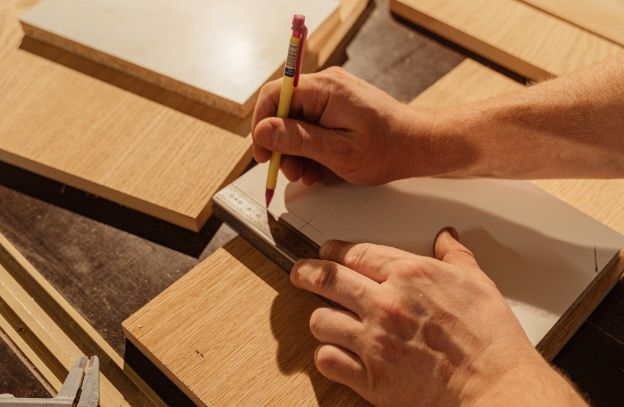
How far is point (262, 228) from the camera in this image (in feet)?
2.94

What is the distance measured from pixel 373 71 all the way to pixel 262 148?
47cm

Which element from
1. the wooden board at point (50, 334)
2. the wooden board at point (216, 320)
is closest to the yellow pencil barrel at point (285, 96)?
the wooden board at point (216, 320)

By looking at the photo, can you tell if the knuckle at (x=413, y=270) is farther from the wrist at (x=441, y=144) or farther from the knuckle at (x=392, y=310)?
the wrist at (x=441, y=144)

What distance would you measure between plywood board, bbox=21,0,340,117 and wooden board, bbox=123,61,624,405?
1.13ft

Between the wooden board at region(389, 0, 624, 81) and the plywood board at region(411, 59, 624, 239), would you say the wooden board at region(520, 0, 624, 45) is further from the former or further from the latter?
the plywood board at region(411, 59, 624, 239)

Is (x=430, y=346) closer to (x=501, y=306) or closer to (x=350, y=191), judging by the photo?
(x=501, y=306)

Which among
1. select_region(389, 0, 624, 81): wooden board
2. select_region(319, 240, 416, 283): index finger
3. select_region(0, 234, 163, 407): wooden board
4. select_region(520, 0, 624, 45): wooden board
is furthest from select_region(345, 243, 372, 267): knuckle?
select_region(520, 0, 624, 45): wooden board

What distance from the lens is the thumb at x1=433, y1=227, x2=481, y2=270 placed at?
784 mm

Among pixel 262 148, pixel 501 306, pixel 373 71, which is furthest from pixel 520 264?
pixel 373 71

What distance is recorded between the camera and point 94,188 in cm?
101

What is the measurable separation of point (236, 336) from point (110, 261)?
281 mm

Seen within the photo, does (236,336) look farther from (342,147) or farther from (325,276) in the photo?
(342,147)

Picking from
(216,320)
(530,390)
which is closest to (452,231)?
(530,390)

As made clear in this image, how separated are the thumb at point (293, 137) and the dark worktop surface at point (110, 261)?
0.74ft
